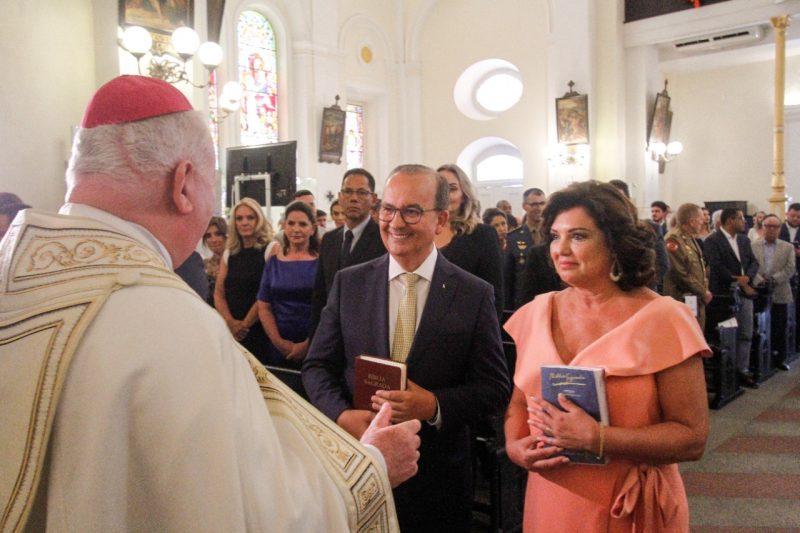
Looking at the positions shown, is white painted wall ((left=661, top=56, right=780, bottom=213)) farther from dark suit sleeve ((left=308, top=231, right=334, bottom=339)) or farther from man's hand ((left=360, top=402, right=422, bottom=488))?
man's hand ((left=360, top=402, right=422, bottom=488))

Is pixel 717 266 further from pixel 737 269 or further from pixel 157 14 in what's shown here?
pixel 157 14

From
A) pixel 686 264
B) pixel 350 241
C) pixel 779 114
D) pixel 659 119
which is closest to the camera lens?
pixel 350 241

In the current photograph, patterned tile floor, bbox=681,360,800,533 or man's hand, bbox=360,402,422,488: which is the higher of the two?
man's hand, bbox=360,402,422,488

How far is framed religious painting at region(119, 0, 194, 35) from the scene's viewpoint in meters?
8.05

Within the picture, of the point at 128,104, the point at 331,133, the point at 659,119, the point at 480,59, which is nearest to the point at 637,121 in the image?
the point at 659,119

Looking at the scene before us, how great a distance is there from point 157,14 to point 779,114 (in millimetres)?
11694

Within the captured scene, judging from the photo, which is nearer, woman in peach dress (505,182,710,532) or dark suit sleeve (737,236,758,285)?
woman in peach dress (505,182,710,532)

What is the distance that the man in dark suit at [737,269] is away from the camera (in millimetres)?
7508

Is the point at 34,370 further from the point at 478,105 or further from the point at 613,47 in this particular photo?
the point at 478,105

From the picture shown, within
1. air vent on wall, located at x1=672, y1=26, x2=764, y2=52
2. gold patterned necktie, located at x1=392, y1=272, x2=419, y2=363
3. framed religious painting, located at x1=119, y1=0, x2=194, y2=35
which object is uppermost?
air vent on wall, located at x1=672, y1=26, x2=764, y2=52

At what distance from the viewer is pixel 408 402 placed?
83.5 inches

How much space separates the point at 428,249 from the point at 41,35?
21.1 feet

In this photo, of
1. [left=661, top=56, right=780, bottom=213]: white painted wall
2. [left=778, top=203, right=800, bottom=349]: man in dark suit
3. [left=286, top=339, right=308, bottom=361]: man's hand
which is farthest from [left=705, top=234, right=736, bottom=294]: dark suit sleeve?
[left=661, top=56, right=780, bottom=213]: white painted wall

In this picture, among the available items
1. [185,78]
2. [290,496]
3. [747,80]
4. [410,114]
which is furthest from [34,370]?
[747,80]
